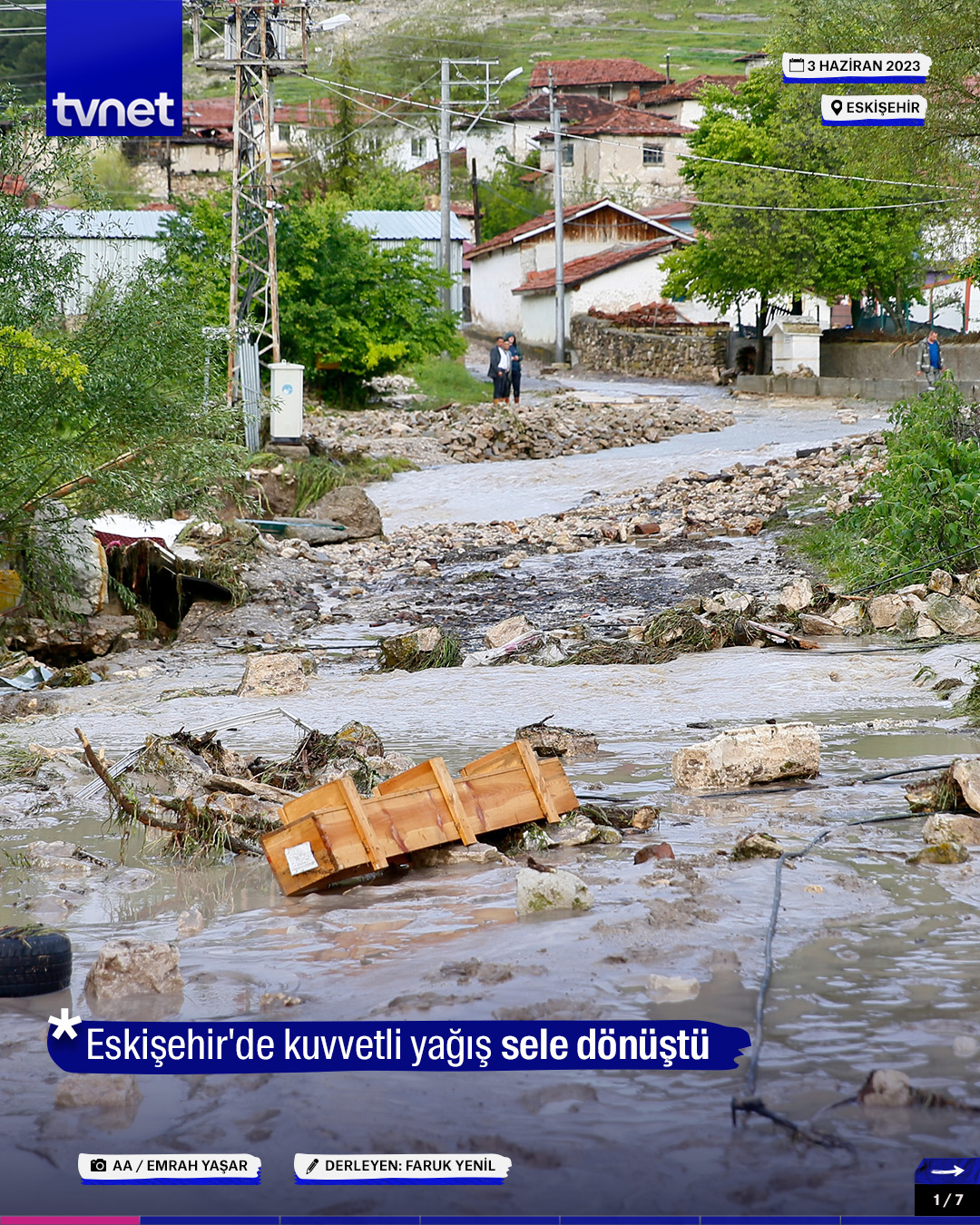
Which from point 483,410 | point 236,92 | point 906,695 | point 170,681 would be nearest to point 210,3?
point 236,92

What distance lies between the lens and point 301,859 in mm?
4750

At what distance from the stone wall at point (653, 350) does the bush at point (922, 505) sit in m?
25.4

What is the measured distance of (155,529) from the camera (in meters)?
13.4

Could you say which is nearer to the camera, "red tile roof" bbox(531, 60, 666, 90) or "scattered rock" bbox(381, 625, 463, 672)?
"scattered rock" bbox(381, 625, 463, 672)

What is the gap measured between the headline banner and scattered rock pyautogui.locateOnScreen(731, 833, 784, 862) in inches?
57.8

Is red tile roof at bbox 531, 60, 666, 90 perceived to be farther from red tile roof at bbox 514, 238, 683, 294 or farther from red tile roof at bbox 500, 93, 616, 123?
red tile roof at bbox 514, 238, 683, 294

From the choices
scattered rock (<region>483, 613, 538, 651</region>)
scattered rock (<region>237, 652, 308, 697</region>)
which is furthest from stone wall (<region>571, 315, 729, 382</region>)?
scattered rock (<region>237, 652, 308, 697</region>)

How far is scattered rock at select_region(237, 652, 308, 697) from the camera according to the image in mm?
8859

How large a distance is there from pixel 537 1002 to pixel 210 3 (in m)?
17.8

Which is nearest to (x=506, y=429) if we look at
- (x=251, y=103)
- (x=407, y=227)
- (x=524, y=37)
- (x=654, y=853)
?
(x=251, y=103)

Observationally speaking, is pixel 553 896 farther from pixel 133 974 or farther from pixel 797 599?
pixel 797 599

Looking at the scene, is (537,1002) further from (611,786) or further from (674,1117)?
(611,786)

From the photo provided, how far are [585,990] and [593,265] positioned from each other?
4334cm

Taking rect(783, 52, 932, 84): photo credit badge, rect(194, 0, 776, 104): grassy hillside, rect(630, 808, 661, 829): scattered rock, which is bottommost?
rect(630, 808, 661, 829): scattered rock
